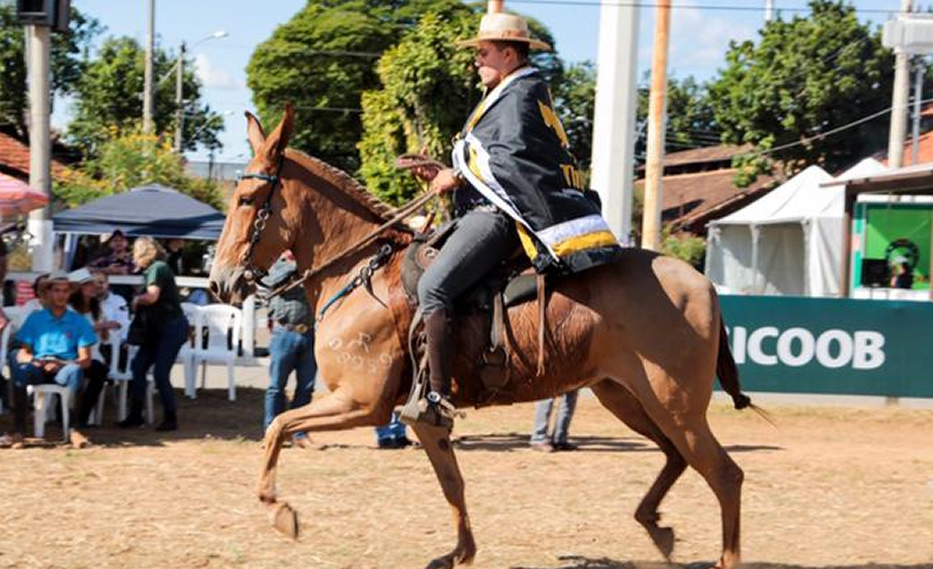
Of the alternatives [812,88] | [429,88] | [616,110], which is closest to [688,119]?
[812,88]

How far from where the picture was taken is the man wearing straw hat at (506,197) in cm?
673

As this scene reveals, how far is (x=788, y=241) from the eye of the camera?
34.9 meters

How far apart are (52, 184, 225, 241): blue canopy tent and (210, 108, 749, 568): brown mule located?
28.3 feet

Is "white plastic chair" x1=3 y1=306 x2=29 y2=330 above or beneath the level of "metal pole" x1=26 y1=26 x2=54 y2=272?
beneath

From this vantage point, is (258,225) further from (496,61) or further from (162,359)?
(162,359)

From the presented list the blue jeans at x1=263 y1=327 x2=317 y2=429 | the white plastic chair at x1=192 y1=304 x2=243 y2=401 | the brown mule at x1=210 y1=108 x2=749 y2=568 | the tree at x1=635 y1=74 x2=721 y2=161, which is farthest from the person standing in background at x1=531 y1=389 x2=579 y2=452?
the tree at x1=635 y1=74 x2=721 y2=161

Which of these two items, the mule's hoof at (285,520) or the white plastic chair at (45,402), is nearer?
the mule's hoof at (285,520)

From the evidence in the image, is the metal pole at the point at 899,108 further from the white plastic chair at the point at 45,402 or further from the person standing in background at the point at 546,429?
the white plastic chair at the point at 45,402

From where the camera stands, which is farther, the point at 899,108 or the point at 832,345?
the point at 899,108

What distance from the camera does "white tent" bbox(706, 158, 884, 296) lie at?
3002 centimetres

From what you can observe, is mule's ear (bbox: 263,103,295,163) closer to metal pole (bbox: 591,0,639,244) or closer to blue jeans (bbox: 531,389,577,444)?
blue jeans (bbox: 531,389,577,444)

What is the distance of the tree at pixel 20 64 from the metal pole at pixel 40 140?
23.8 meters

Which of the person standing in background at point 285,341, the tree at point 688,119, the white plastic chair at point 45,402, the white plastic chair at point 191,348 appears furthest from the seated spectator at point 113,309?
the tree at point 688,119

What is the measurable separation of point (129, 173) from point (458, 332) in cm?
2552
